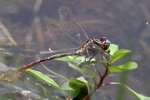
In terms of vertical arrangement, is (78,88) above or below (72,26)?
below

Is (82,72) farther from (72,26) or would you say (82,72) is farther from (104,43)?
(72,26)

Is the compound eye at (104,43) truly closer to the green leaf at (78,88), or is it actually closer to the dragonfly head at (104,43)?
the dragonfly head at (104,43)

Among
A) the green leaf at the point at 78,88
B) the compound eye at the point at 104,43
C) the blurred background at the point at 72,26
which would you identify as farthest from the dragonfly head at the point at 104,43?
the blurred background at the point at 72,26

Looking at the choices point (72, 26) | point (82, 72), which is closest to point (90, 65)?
point (82, 72)

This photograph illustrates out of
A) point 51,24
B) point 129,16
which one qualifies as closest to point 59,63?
point 51,24

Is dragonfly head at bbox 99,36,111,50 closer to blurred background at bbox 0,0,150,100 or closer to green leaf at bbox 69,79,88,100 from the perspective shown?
green leaf at bbox 69,79,88,100

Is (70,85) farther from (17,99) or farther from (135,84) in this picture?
(135,84)

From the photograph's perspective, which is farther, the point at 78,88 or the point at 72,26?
the point at 72,26
